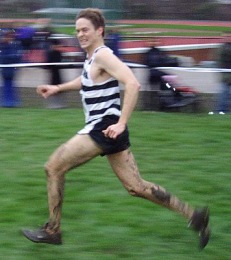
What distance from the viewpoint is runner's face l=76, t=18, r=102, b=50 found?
5.65 meters

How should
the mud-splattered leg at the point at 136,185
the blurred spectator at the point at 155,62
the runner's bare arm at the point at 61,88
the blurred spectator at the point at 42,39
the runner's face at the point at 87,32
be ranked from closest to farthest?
1. the runner's face at the point at 87,32
2. the mud-splattered leg at the point at 136,185
3. the runner's bare arm at the point at 61,88
4. the blurred spectator at the point at 155,62
5. the blurred spectator at the point at 42,39

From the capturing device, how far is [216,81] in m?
13.1

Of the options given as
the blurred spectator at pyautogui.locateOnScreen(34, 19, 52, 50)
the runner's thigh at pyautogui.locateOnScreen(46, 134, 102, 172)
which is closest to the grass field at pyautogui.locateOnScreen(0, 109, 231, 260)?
the runner's thigh at pyautogui.locateOnScreen(46, 134, 102, 172)

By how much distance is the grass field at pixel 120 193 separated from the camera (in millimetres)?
6074

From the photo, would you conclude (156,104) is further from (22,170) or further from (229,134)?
(22,170)

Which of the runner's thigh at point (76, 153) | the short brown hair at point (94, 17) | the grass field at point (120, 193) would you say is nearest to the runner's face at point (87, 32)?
the short brown hair at point (94, 17)

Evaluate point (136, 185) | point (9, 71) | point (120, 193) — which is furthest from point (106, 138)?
point (9, 71)

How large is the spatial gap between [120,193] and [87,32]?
223 centimetres

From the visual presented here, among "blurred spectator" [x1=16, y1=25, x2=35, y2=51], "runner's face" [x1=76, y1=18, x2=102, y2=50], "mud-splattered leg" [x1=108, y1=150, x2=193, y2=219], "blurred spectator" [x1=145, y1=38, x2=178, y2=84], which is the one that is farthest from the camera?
"blurred spectator" [x1=16, y1=25, x2=35, y2=51]

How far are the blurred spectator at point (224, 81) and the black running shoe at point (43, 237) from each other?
6.84 metres

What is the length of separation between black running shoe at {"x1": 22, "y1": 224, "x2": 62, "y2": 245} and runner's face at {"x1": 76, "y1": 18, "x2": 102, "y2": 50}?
4.73 feet

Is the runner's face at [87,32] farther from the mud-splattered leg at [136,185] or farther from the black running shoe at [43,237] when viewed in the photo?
the black running shoe at [43,237]

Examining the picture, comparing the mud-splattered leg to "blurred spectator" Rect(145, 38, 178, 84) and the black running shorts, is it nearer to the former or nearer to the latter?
the black running shorts

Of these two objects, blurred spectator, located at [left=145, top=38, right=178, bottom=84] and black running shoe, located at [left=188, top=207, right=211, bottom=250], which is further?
blurred spectator, located at [left=145, top=38, right=178, bottom=84]
